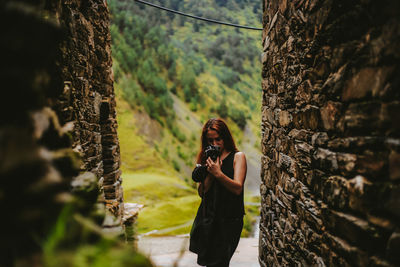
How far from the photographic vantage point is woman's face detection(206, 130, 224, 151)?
268 cm

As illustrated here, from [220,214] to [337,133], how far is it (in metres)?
1.25

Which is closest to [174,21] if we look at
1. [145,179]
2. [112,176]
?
[145,179]

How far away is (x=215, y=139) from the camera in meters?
2.69

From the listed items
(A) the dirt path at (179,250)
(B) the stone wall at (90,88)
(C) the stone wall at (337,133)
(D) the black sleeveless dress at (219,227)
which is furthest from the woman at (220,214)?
(A) the dirt path at (179,250)

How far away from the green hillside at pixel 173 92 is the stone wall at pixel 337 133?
89.2 inches

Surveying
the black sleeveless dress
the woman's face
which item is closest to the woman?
the black sleeveless dress

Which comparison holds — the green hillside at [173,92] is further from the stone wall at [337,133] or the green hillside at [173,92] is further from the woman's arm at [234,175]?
the stone wall at [337,133]

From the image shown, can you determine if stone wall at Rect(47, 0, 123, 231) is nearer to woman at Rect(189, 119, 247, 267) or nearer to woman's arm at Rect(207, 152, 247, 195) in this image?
woman at Rect(189, 119, 247, 267)

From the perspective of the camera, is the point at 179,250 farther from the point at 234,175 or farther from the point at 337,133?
the point at 337,133

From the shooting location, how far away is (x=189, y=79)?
2025 cm

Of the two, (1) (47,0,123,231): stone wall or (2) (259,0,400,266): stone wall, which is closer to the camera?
(2) (259,0,400,266): stone wall

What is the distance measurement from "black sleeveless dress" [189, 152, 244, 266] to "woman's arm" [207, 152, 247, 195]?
8 centimetres

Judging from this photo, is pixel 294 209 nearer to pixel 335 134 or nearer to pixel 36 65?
pixel 335 134

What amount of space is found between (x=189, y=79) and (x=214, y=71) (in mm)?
6365
